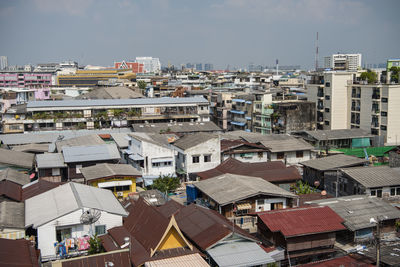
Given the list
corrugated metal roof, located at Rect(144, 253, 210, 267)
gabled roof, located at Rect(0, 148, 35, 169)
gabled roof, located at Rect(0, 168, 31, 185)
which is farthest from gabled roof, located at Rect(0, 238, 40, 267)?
gabled roof, located at Rect(0, 148, 35, 169)

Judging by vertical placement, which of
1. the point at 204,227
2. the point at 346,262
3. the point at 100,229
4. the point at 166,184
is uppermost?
the point at 204,227

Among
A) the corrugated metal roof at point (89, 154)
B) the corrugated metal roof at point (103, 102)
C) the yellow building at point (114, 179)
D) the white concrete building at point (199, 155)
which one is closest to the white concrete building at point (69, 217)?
the yellow building at point (114, 179)

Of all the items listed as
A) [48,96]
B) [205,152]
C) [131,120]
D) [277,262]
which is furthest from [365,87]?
[48,96]

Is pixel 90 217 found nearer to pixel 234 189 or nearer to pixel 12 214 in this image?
pixel 12 214

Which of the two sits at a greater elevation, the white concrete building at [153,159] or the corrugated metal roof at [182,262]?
the white concrete building at [153,159]

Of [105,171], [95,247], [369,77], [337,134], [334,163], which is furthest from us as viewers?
[369,77]

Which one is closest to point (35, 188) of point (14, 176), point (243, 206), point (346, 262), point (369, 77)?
point (14, 176)

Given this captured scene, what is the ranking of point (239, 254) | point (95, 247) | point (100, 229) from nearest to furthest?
point (239, 254)
point (95, 247)
point (100, 229)

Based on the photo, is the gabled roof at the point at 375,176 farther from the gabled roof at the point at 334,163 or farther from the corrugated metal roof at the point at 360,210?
the corrugated metal roof at the point at 360,210
